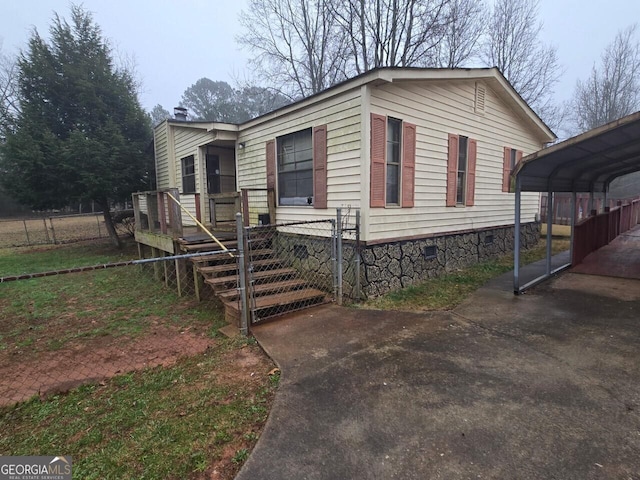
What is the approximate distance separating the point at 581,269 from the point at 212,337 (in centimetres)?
754

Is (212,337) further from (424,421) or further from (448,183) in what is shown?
(448,183)

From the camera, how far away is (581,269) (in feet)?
22.9

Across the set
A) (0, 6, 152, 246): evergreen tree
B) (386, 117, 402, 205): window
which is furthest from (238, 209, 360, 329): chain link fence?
(0, 6, 152, 246): evergreen tree

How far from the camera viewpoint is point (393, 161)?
18.8 ft

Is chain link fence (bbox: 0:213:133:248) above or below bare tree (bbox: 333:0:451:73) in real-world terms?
below

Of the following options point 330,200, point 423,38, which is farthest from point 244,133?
point 423,38

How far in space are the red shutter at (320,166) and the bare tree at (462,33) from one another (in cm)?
1249

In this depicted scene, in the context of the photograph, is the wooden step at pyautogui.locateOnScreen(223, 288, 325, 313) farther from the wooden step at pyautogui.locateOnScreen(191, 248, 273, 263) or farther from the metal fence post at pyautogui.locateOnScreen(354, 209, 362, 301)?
the wooden step at pyautogui.locateOnScreen(191, 248, 273, 263)

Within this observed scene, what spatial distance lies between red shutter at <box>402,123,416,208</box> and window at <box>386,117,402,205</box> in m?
0.09

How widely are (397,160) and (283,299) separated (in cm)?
313

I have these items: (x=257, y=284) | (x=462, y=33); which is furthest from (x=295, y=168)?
(x=462, y=33)

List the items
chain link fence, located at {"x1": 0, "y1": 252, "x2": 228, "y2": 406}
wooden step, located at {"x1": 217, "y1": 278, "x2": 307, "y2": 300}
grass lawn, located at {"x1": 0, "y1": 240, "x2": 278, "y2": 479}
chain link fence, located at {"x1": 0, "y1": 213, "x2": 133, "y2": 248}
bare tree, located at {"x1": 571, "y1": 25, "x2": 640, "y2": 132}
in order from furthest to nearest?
bare tree, located at {"x1": 571, "y1": 25, "x2": 640, "y2": 132}, chain link fence, located at {"x1": 0, "y1": 213, "x2": 133, "y2": 248}, wooden step, located at {"x1": 217, "y1": 278, "x2": 307, "y2": 300}, chain link fence, located at {"x1": 0, "y1": 252, "x2": 228, "y2": 406}, grass lawn, located at {"x1": 0, "y1": 240, "x2": 278, "y2": 479}

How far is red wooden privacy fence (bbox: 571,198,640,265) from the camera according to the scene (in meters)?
7.30

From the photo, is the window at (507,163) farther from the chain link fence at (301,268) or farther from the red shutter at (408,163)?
the chain link fence at (301,268)
